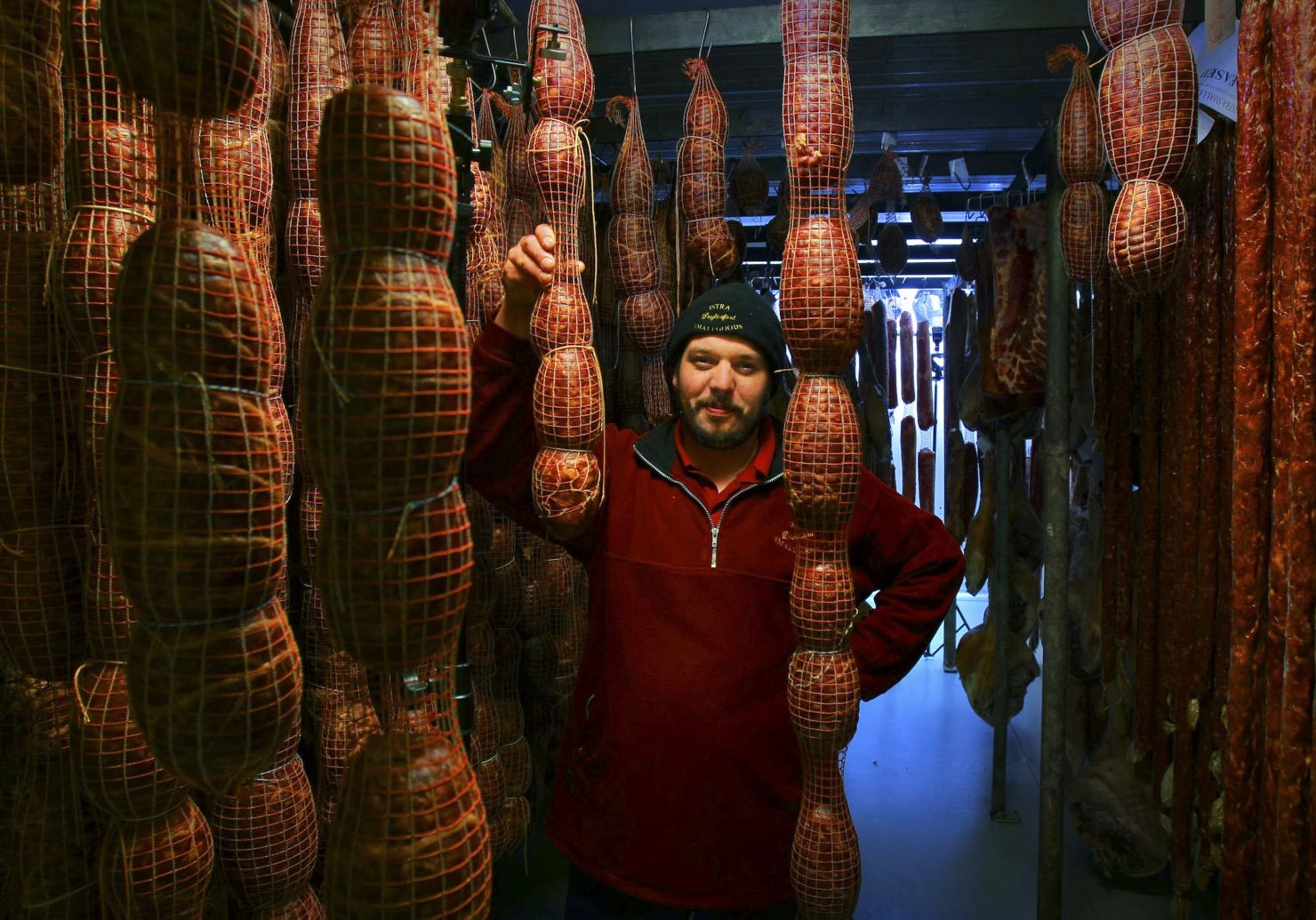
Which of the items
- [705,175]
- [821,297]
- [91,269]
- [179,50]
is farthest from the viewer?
[705,175]

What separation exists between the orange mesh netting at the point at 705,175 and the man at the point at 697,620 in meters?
0.68

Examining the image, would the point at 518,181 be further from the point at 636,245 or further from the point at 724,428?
the point at 724,428

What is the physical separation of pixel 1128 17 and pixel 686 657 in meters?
1.82

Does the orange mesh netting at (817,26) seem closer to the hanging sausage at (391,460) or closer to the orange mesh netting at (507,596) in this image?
the hanging sausage at (391,460)

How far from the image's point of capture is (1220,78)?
201 centimetres

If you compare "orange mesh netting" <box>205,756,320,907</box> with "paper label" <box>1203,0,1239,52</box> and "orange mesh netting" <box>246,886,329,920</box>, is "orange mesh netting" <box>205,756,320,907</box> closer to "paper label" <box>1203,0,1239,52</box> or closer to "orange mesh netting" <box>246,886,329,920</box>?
"orange mesh netting" <box>246,886,329,920</box>

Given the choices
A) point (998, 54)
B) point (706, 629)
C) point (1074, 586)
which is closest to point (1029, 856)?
point (1074, 586)

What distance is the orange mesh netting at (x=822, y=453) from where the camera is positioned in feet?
5.82

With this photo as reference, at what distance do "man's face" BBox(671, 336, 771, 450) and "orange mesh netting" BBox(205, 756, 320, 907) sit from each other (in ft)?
3.95

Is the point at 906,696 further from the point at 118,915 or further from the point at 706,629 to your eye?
the point at 118,915

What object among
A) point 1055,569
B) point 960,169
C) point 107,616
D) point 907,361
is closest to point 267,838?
point 107,616

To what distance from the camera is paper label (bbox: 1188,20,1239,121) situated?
6.50 ft

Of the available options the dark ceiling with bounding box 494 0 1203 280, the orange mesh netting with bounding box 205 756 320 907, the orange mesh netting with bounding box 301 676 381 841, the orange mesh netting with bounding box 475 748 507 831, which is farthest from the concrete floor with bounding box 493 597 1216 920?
the dark ceiling with bounding box 494 0 1203 280

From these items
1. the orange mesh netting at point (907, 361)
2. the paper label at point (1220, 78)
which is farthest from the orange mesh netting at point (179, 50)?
the orange mesh netting at point (907, 361)
